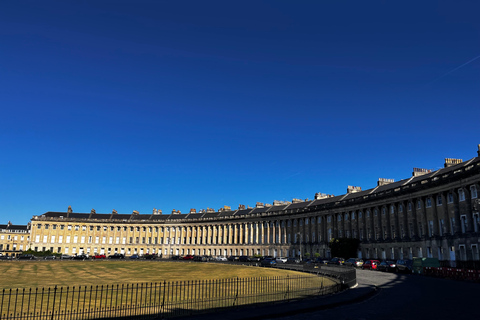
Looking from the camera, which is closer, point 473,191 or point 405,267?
point 405,267

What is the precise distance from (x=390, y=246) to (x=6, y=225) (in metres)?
171

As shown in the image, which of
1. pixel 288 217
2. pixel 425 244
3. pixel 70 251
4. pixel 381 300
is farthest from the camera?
pixel 70 251

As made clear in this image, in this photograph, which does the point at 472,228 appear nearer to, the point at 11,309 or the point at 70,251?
the point at 11,309

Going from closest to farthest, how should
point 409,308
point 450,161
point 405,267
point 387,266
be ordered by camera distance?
point 409,308, point 405,267, point 387,266, point 450,161

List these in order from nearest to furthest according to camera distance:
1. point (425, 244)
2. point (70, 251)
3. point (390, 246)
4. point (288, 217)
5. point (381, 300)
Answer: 1. point (381, 300)
2. point (425, 244)
3. point (390, 246)
4. point (288, 217)
5. point (70, 251)

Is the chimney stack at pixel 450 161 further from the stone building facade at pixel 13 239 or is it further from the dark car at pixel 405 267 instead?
the stone building facade at pixel 13 239

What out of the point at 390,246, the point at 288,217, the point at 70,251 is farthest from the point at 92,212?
the point at 390,246

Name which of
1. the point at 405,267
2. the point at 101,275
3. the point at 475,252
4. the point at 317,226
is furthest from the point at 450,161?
the point at 101,275

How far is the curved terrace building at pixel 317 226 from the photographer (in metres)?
55.9

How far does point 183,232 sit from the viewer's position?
139750 mm

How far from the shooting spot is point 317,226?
98.4 metres

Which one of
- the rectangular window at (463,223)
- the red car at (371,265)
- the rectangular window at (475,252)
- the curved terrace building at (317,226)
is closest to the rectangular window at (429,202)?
the curved terrace building at (317,226)

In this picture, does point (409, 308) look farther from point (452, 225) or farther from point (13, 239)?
point (13, 239)

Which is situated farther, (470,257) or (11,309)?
(470,257)
